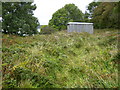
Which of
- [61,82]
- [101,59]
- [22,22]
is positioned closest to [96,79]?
[61,82]

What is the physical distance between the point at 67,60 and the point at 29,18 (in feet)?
27.2

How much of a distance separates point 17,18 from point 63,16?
14099 mm

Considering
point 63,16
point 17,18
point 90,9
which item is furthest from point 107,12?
point 90,9

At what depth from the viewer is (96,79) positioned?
2.73m

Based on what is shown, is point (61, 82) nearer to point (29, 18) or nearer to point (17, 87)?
point (17, 87)

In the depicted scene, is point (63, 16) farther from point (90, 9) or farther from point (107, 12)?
point (107, 12)

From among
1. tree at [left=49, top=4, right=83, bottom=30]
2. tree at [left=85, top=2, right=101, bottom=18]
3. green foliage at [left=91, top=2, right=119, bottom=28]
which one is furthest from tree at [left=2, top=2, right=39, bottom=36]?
tree at [left=85, top=2, right=101, bottom=18]

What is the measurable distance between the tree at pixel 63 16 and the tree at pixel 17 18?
11.3 metres

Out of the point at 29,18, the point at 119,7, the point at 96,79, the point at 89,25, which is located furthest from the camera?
the point at 89,25

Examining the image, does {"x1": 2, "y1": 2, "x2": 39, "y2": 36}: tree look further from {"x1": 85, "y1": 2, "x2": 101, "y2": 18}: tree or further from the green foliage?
{"x1": 85, "y1": 2, "x2": 101, "y2": 18}: tree

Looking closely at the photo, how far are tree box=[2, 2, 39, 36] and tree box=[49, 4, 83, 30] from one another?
11301mm

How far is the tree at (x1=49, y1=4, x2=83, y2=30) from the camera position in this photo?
872 inches

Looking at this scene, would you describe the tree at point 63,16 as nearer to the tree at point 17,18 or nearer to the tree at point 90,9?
the tree at point 90,9

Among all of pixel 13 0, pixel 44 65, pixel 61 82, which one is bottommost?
pixel 61 82
